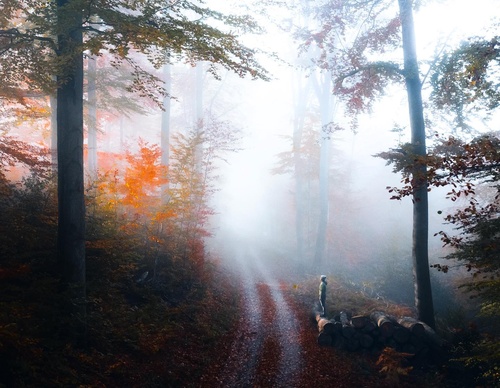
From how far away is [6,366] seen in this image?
490 cm

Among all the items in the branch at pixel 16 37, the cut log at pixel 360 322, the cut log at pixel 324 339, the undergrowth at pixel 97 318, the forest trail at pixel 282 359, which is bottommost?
the forest trail at pixel 282 359

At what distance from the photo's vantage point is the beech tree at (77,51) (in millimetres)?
6660

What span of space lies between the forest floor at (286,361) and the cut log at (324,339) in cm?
18

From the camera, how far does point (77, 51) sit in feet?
22.1

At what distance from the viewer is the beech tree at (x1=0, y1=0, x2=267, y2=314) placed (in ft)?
21.9

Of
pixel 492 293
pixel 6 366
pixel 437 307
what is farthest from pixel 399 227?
pixel 6 366

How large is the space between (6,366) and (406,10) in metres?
14.2

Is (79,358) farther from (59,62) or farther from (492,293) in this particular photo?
(492,293)

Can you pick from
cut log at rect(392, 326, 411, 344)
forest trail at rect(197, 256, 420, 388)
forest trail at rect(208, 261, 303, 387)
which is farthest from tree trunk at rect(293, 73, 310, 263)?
cut log at rect(392, 326, 411, 344)

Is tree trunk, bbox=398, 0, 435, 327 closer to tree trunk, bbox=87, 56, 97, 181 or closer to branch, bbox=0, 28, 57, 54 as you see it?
branch, bbox=0, 28, 57, 54

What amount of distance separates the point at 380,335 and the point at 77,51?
11.2m

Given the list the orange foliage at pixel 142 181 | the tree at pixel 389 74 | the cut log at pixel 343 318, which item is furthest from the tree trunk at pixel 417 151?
the orange foliage at pixel 142 181

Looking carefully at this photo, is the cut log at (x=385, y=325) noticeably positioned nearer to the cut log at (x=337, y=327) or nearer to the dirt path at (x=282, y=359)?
the dirt path at (x=282, y=359)

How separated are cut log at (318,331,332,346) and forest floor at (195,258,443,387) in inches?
7.2
